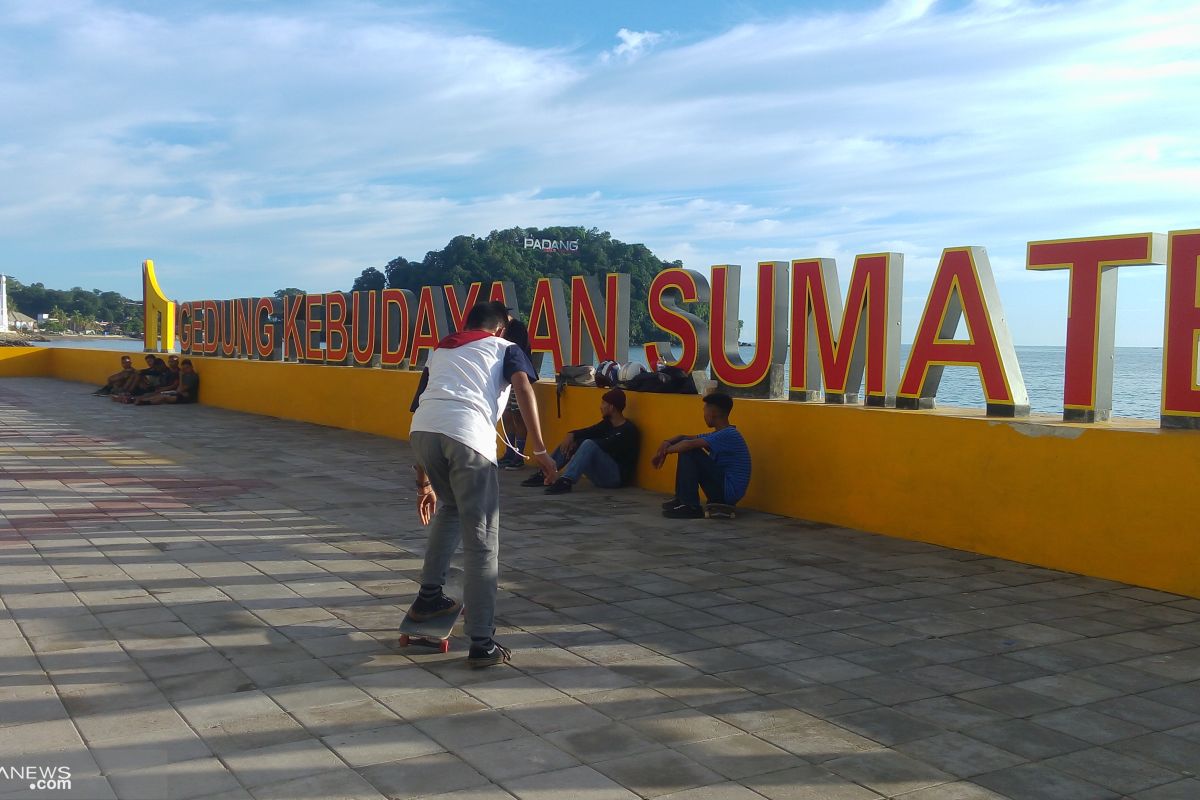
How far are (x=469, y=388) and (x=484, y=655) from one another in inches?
47.3

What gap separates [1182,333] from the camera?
6.36m

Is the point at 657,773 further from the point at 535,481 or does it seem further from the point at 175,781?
the point at 535,481

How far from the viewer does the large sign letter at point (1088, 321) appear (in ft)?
22.5

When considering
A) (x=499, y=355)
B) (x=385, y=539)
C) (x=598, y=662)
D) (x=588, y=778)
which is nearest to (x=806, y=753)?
(x=588, y=778)

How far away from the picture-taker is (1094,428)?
21.9 feet

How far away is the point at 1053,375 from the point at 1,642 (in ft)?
243

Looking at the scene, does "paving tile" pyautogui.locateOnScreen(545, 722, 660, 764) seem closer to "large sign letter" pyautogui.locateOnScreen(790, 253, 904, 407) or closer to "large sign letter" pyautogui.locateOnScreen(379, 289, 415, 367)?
"large sign letter" pyautogui.locateOnScreen(790, 253, 904, 407)

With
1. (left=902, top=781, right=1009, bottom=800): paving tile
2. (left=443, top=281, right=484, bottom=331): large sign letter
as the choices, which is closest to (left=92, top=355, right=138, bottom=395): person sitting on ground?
(left=443, top=281, right=484, bottom=331): large sign letter

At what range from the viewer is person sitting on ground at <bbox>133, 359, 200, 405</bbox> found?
2056cm

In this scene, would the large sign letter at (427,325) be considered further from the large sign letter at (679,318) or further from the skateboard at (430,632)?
the skateboard at (430,632)

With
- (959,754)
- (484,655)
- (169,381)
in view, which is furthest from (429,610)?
(169,381)

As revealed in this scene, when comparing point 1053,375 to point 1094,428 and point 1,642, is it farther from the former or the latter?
point 1,642

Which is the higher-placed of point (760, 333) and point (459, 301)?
point (459, 301)

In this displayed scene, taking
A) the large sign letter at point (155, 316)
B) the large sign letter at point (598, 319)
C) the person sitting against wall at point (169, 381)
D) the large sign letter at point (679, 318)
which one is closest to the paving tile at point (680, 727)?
the large sign letter at point (679, 318)
